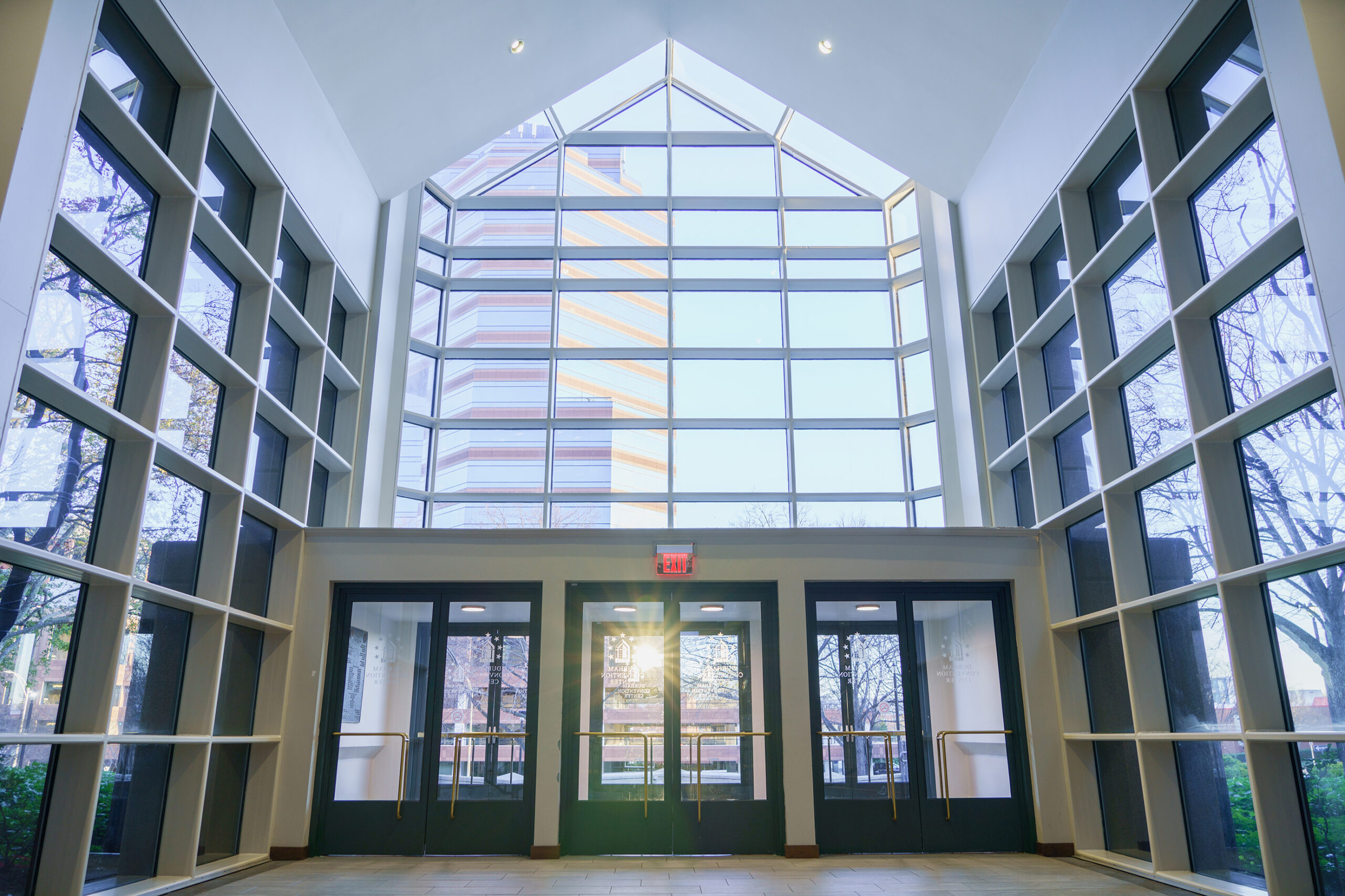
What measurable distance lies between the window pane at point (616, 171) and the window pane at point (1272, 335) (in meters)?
7.67

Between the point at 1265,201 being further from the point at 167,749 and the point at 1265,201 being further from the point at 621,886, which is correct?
the point at 167,749

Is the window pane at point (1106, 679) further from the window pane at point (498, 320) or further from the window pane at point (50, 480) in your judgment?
the window pane at point (50, 480)

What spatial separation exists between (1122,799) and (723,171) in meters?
8.60

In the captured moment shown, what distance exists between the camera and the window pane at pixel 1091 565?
7.18 meters

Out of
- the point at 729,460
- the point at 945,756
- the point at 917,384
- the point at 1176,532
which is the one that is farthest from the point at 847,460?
the point at 1176,532

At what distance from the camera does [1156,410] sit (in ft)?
21.1

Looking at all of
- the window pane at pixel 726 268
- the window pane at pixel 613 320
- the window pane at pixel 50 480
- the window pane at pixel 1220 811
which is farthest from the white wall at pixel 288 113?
the window pane at pixel 1220 811

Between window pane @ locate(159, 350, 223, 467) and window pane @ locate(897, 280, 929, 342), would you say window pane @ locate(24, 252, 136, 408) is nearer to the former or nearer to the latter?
window pane @ locate(159, 350, 223, 467)

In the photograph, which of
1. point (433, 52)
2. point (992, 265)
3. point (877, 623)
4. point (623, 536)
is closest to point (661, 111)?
point (433, 52)

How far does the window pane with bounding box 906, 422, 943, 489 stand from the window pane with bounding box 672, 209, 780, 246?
303 cm

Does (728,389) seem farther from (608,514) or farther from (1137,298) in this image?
(1137,298)

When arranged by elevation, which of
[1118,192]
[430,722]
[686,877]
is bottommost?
[686,877]

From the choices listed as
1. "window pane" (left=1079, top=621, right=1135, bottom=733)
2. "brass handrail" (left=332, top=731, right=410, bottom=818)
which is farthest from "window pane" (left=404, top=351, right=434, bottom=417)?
"window pane" (left=1079, top=621, right=1135, bottom=733)

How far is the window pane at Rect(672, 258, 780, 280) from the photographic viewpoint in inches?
445
